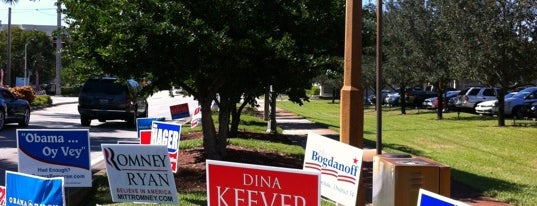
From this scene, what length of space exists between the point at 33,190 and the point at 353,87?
3063 millimetres

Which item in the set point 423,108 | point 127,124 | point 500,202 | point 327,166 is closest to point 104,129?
point 127,124

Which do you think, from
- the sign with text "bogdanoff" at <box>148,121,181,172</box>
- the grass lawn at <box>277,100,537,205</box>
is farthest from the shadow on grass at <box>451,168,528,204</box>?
the sign with text "bogdanoff" at <box>148,121,181,172</box>

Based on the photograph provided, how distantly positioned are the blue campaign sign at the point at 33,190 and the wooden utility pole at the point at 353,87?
8.82 ft

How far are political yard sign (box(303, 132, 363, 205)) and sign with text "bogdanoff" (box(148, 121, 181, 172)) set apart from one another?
270 cm

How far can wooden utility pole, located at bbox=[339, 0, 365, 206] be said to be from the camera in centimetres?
615

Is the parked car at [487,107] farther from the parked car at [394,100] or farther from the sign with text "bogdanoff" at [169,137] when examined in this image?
the sign with text "bogdanoff" at [169,137]

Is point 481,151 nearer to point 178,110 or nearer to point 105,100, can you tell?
point 178,110

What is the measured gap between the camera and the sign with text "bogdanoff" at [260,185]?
4465 mm

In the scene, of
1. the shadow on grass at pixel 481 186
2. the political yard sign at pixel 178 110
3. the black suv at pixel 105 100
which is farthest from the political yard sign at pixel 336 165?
the black suv at pixel 105 100

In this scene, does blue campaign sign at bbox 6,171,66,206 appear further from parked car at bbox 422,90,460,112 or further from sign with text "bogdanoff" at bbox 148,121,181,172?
parked car at bbox 422,90,460,112

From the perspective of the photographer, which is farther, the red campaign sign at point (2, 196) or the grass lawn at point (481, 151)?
the grass lawn at point (481, 151)

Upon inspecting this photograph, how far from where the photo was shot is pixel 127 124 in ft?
76.6

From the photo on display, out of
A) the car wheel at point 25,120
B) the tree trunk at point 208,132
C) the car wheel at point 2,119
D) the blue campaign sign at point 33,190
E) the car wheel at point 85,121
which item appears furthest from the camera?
the car wheel at point 85,121

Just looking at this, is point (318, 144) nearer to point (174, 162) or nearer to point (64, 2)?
point (174, 162)
